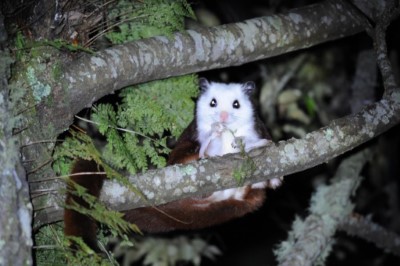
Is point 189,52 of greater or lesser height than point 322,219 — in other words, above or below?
above

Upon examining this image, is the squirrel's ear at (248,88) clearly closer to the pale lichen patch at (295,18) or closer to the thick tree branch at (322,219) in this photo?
the pale lichen patch at (295,18)

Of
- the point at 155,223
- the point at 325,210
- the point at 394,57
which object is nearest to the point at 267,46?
the point at 155,223

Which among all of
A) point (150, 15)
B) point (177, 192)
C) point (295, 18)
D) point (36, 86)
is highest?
point (295, 18)

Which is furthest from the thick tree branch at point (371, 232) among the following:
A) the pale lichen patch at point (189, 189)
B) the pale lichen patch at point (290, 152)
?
the pale lichen patch at point (189, 189)

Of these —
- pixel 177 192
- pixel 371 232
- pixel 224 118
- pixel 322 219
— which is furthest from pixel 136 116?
pixel 371 232

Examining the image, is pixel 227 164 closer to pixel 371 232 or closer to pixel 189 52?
pixel 189 52
